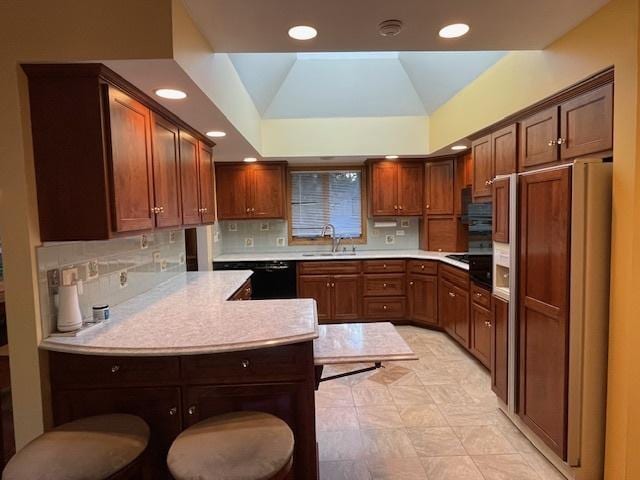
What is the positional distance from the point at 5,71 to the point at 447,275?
3922 millimetres

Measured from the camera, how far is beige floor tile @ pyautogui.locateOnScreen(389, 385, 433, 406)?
2912mm

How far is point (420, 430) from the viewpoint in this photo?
253 centimetres

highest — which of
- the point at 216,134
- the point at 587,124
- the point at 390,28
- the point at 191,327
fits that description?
the point at 390,28

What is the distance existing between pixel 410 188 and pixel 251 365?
12.5 feet

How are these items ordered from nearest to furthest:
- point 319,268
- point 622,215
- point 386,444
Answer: point 622,215
point 386,444
point 319,268

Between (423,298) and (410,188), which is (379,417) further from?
(410,188)

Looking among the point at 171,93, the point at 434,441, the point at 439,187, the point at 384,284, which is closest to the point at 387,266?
the point at 384,284

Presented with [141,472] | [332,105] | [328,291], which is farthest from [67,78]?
[328,291]

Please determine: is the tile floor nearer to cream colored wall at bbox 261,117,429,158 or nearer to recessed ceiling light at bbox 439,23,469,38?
recessed ceiling light at bbox 439,23,469,38

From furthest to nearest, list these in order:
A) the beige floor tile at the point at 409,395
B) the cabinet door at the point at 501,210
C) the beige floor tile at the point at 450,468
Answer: the beige floor tile at the point at 409,395 < the cabinet door at the point at 501,210 < the beige floor tile at the point at 450,468

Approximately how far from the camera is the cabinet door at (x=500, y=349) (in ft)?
8.38

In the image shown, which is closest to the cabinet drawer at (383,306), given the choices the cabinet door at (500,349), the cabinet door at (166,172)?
the cabinet door at (500,349)

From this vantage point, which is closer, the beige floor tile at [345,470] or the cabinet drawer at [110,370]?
the cabinet drawer at [110,370]

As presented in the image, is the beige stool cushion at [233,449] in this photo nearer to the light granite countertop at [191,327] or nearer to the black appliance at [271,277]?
the light granite countertop at [191,327]
